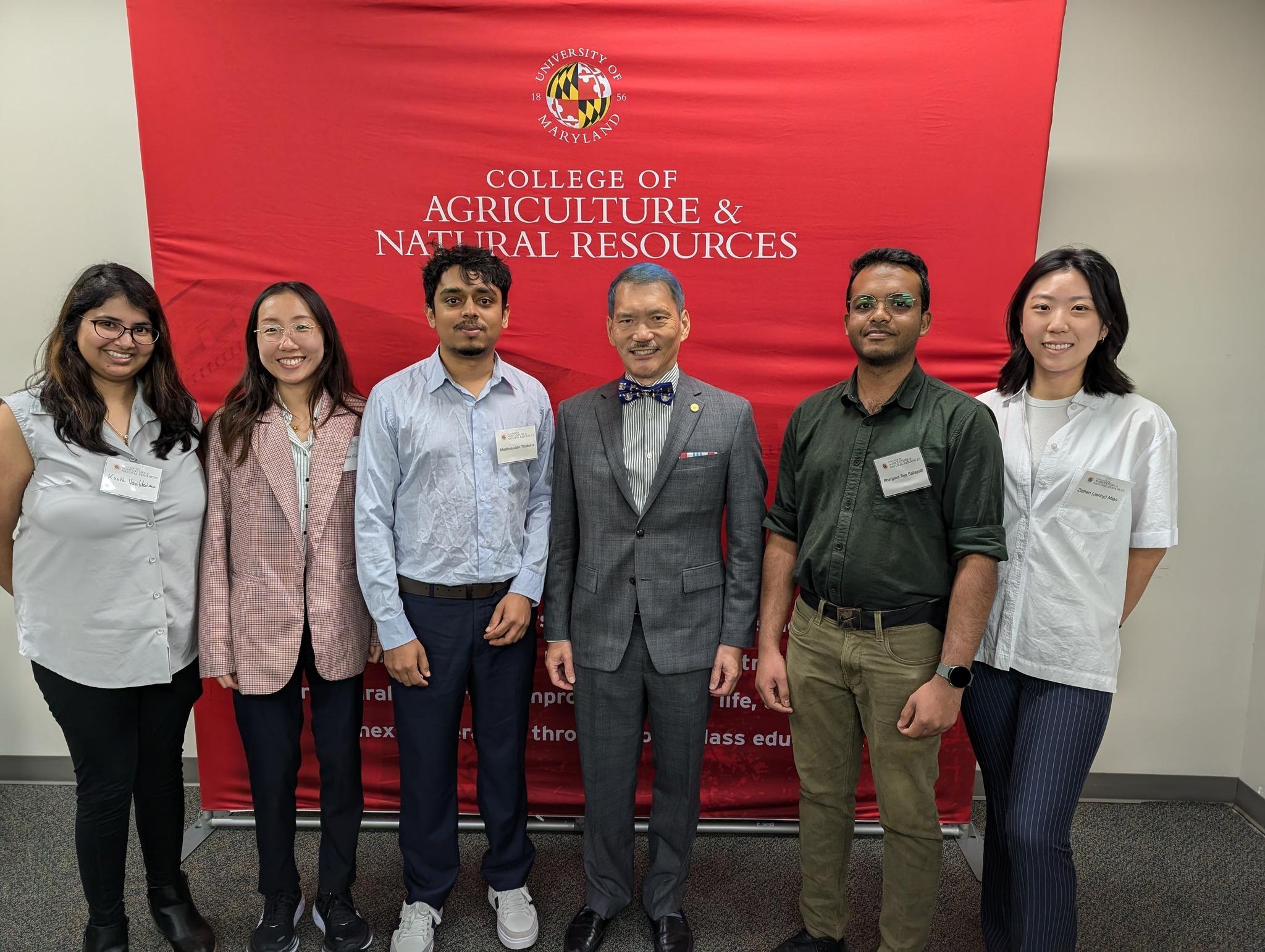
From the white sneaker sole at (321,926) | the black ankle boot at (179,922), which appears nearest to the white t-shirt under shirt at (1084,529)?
the white sneaker sole at (321,926)

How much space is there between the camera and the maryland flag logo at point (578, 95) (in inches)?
99.6

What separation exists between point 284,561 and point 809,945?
6.15ft

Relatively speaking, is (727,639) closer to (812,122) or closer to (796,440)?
(796,440)

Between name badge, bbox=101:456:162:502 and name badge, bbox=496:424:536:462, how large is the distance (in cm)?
89

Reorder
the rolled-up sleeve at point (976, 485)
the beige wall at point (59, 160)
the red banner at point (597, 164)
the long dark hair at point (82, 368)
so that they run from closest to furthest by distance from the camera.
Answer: the rolled-up sleeve at point (976, 485) → the long dark hair at point (82, 368) → the red banner at point (597, 164) → the beige wall at point (59, 160)

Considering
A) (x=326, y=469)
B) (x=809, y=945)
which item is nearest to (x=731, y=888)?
(x=809, y=945)

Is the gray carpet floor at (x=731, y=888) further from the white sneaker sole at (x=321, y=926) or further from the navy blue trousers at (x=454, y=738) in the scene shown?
the navy blue trousers at (x=454, y=738)

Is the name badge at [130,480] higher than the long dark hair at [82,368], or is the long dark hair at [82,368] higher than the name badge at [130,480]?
the long dark hair at [82,368]

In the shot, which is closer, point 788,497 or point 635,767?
point 788,497

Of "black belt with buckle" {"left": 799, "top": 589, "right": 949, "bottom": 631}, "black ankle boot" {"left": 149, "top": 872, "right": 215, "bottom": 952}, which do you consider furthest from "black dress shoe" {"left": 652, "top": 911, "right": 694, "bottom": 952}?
"black ankle boot" {"left": 149, "top": 872, "right": 215, "bottom": 952}

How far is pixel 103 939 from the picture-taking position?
2.13 metres

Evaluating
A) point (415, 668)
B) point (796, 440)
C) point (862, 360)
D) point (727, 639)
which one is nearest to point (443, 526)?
point (415, 668)

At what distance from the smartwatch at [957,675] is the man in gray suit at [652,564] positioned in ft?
1.73

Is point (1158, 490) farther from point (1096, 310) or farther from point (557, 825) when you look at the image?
point (557, 825)
